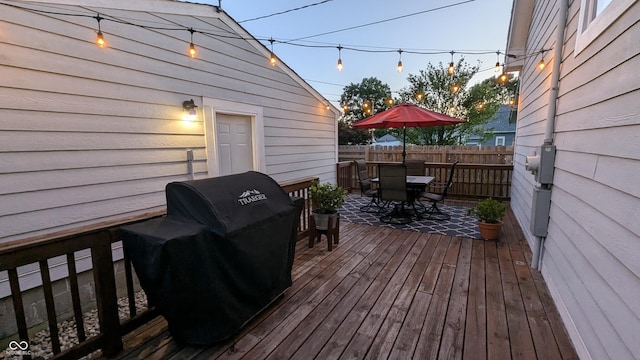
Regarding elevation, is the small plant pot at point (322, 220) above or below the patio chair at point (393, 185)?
below

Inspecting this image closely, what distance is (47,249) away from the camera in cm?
150

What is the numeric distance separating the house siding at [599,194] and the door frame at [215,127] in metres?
3.90

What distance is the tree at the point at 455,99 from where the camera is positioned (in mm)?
10750

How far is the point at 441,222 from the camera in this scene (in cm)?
462

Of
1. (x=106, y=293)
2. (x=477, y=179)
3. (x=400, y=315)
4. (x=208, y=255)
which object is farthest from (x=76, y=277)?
(x=477, y=179)

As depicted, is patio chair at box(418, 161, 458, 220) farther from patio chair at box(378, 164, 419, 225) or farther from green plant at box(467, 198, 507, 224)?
green plant at box(467, 198, 507, 224)

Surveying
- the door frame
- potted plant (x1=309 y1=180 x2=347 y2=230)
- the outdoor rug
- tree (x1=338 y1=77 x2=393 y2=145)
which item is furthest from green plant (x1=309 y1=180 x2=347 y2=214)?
tree (x1=338 y1=77 x2=393 y2=145)

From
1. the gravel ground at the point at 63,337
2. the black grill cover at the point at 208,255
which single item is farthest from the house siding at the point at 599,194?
the gravel ground at the point at 63,337

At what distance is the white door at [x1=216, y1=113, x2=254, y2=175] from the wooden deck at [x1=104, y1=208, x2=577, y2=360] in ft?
6.22

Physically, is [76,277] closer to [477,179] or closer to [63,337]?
[63,337]

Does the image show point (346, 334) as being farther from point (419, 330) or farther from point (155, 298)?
point (155, 298)

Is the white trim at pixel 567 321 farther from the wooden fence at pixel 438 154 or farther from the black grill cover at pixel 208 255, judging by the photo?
the wooden fence at pixel 438 154

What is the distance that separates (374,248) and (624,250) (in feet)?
7.87

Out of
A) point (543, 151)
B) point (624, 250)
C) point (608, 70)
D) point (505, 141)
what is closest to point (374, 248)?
point (543, 151)
